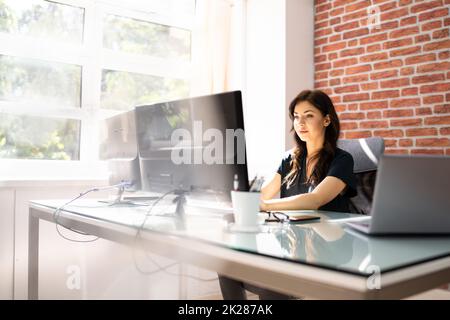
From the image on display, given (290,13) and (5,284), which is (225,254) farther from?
(290,13)

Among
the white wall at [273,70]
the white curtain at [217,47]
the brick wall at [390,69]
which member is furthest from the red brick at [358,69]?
the white curtain at [217,47]

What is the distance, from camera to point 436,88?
2967mm

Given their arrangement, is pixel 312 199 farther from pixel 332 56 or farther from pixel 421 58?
pixel 332 56

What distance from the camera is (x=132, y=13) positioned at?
337 cm

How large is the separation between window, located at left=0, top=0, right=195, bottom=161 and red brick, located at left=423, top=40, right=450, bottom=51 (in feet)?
5.80

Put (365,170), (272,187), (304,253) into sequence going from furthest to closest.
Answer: (272,187) → (365,170) → (304,253)

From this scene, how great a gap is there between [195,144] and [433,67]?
7.28ft

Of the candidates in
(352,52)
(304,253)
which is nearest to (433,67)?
(352,52)

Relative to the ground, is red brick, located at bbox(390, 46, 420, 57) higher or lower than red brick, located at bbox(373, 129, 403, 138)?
higher

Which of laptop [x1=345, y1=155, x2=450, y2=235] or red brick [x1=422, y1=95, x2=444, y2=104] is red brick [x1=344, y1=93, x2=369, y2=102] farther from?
laptop [x1=345, y1=155, x2=450, y2=235]

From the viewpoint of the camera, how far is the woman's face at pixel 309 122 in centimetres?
224

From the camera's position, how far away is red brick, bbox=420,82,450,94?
9.56ft

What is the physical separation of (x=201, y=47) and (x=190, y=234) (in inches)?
107

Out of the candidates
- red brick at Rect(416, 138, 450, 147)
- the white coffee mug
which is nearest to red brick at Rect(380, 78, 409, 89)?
red brick at Rect(416, 138, 450, 147)
